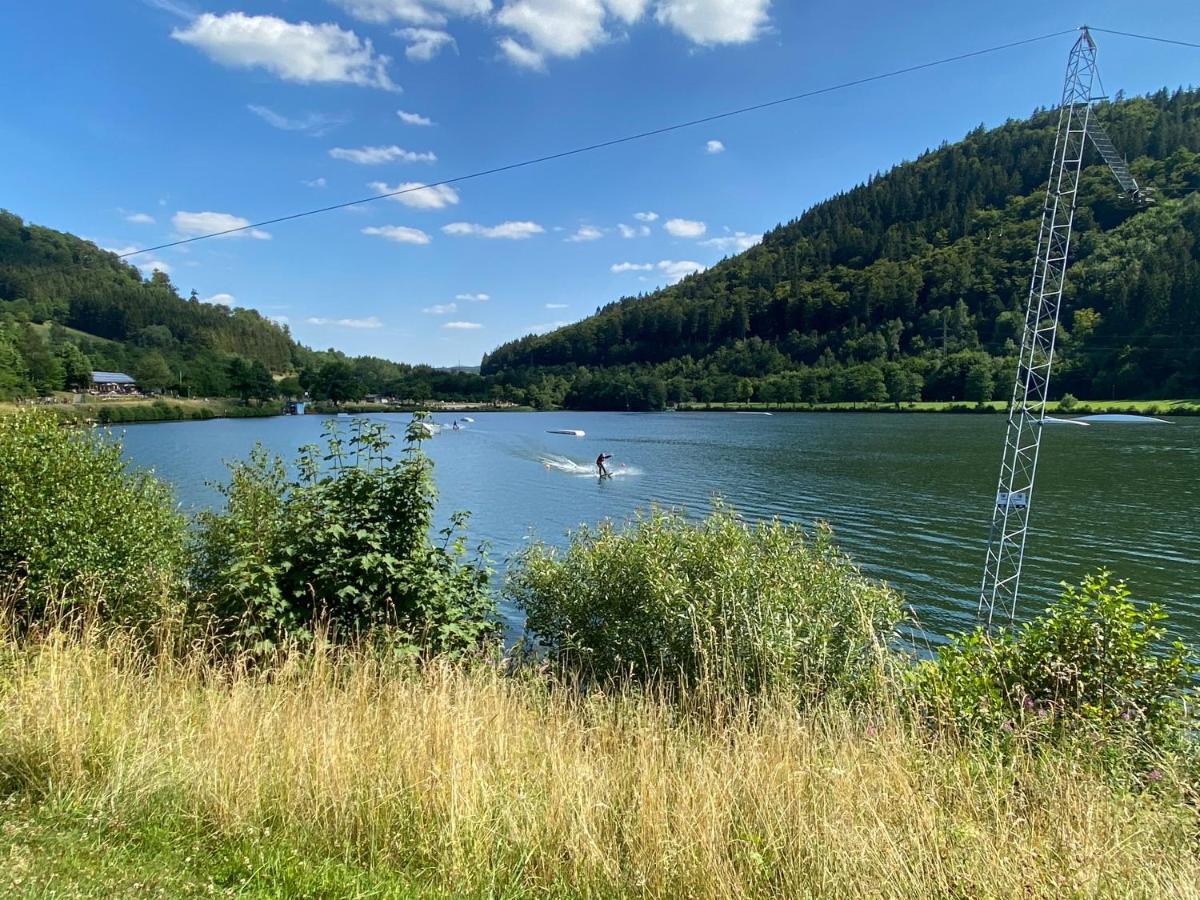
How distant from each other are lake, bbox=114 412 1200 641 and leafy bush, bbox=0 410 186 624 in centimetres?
573

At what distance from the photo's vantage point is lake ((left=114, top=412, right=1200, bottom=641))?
25.9 m

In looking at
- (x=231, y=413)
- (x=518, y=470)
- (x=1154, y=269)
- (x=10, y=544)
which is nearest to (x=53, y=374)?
(x=231, y=413)

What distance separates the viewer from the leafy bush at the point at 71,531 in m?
9.19

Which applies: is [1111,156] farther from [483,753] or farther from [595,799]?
[483,753]

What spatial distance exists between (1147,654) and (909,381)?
159524 millimetres

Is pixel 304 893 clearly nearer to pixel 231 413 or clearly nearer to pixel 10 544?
pixel 10 544

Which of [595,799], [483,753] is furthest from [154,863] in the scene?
[595,799]

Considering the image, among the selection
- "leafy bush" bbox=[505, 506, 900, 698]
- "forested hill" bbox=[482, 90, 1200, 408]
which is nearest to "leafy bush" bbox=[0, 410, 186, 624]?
"leafy bush" bbox=[505, 506, 900, 698]

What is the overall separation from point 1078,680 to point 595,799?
5.26 metres

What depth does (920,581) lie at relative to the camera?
2464cm

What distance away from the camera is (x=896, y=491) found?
1736 inches

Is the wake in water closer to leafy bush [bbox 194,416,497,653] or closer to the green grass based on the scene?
leafy bush [bbox 194,416,497,653]

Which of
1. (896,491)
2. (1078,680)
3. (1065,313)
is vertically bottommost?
(896,491)

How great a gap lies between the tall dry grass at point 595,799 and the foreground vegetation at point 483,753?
0.07 feet
